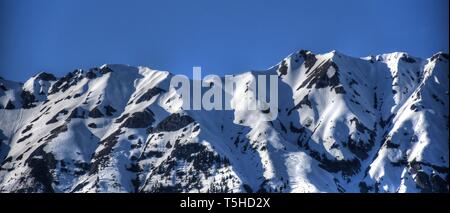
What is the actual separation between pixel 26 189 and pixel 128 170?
31139 millimetres

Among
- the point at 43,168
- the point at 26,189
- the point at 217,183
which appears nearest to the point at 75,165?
the point at 43,168

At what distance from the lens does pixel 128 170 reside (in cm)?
19900

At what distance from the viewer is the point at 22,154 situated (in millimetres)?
190000
